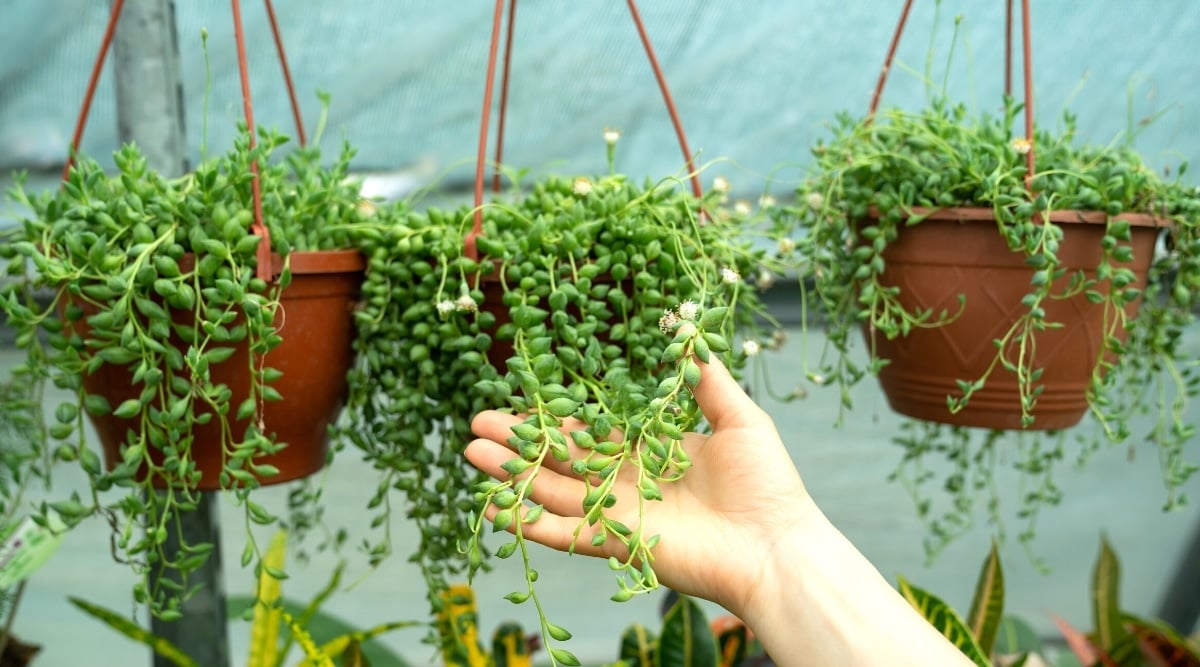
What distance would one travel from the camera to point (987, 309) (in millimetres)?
953

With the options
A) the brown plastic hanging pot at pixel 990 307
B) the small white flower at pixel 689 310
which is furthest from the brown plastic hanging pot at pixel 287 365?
the brown plastic hanging pot at pixel 990 307

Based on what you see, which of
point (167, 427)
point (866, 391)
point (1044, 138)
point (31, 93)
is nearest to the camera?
point (167, 427)

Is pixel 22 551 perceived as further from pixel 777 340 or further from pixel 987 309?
pixel 987 309

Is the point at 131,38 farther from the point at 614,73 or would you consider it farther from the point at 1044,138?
the point at 1044,138

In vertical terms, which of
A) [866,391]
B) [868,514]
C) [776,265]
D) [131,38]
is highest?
[131,38]

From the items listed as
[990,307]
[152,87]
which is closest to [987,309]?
[990,307]

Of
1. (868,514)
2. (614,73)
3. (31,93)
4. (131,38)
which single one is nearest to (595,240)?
(131,38)

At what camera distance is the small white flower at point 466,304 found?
795 mm

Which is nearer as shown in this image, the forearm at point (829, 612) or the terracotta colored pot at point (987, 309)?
the forearm at point (829, 612)

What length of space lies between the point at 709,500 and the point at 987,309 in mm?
373

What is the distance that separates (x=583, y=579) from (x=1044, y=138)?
125cm

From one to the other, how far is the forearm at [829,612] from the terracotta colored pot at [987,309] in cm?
27

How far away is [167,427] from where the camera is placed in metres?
0.78

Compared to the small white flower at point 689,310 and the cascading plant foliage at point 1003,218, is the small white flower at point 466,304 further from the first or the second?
the cascading plant foliage at point 1003,218
